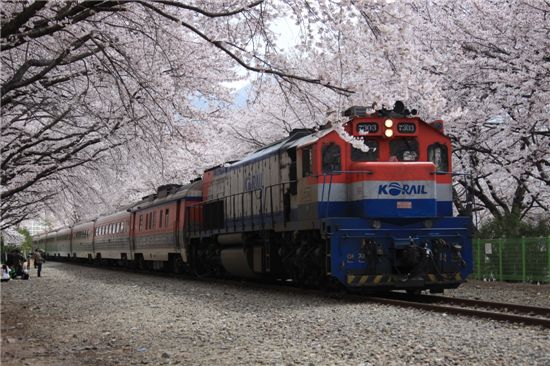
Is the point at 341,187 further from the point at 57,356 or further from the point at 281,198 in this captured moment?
the point at 57,356

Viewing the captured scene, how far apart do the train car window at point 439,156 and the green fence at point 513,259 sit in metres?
6.10

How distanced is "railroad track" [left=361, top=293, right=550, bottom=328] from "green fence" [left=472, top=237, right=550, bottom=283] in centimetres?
628

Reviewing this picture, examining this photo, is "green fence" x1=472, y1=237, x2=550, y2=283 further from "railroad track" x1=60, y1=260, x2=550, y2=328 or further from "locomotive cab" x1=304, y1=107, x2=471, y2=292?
"locomotive cab" x1=304, y1=107, x2=471, y2=292

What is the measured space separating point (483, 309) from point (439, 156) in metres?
3.35

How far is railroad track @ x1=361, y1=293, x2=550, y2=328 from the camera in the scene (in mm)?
9883

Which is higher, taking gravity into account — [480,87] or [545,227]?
[480,87]

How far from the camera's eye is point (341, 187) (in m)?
13.7

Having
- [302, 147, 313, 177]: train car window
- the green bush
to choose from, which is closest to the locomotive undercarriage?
[302, 147, 313, 177]: train car window

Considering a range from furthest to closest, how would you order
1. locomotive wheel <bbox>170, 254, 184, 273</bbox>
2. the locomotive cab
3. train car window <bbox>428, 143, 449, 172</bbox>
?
locomotive wheel <bbox>170, 254, 184, 273</bbox> → train car window <bbox>428, 143, 449, 172</bbox> → the locomotive cab

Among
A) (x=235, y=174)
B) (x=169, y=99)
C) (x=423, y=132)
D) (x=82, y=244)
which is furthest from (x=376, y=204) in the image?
(x=82, y=244)

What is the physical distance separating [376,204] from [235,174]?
254 inches

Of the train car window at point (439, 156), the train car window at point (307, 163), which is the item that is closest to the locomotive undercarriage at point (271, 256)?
the train car window at point (307, 163)

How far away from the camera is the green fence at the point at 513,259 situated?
19.0 metres

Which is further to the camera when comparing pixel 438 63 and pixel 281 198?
pixel 438 63
